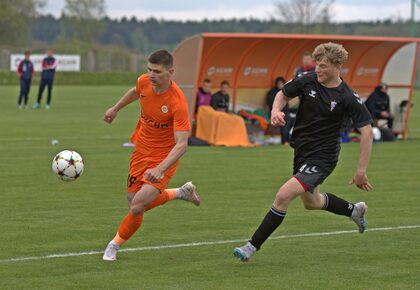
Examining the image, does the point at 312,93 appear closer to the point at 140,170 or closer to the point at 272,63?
the point at 140,170

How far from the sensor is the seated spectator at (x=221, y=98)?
898 inches

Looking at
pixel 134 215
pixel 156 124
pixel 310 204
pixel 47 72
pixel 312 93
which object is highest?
pixel 312 93

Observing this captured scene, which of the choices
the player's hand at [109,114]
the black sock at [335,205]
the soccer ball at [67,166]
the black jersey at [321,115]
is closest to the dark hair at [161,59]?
the player's hand at [109,114]

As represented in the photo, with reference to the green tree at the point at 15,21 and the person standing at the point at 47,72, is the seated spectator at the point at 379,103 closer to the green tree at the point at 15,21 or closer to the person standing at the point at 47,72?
the person standing at the point at 47,72

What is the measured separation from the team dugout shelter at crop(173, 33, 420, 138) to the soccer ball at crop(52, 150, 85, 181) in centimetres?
1197

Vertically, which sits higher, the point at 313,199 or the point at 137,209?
the point at 313,199

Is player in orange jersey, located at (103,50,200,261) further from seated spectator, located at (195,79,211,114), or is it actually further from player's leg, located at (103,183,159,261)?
seated spectator, located at (195,79,211,114)

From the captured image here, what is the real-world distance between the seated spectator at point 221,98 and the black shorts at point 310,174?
13.9 metres

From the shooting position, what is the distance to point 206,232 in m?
10.5

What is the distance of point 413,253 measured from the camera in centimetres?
940

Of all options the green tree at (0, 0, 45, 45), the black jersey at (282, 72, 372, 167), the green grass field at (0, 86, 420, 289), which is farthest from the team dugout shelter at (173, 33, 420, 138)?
the green tree at (0, 0, 45, 45)

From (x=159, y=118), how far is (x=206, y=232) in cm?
195

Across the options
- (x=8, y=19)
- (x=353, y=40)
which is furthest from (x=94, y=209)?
(x=8, y=19)

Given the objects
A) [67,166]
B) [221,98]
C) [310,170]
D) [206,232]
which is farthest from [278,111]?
[221,98]
